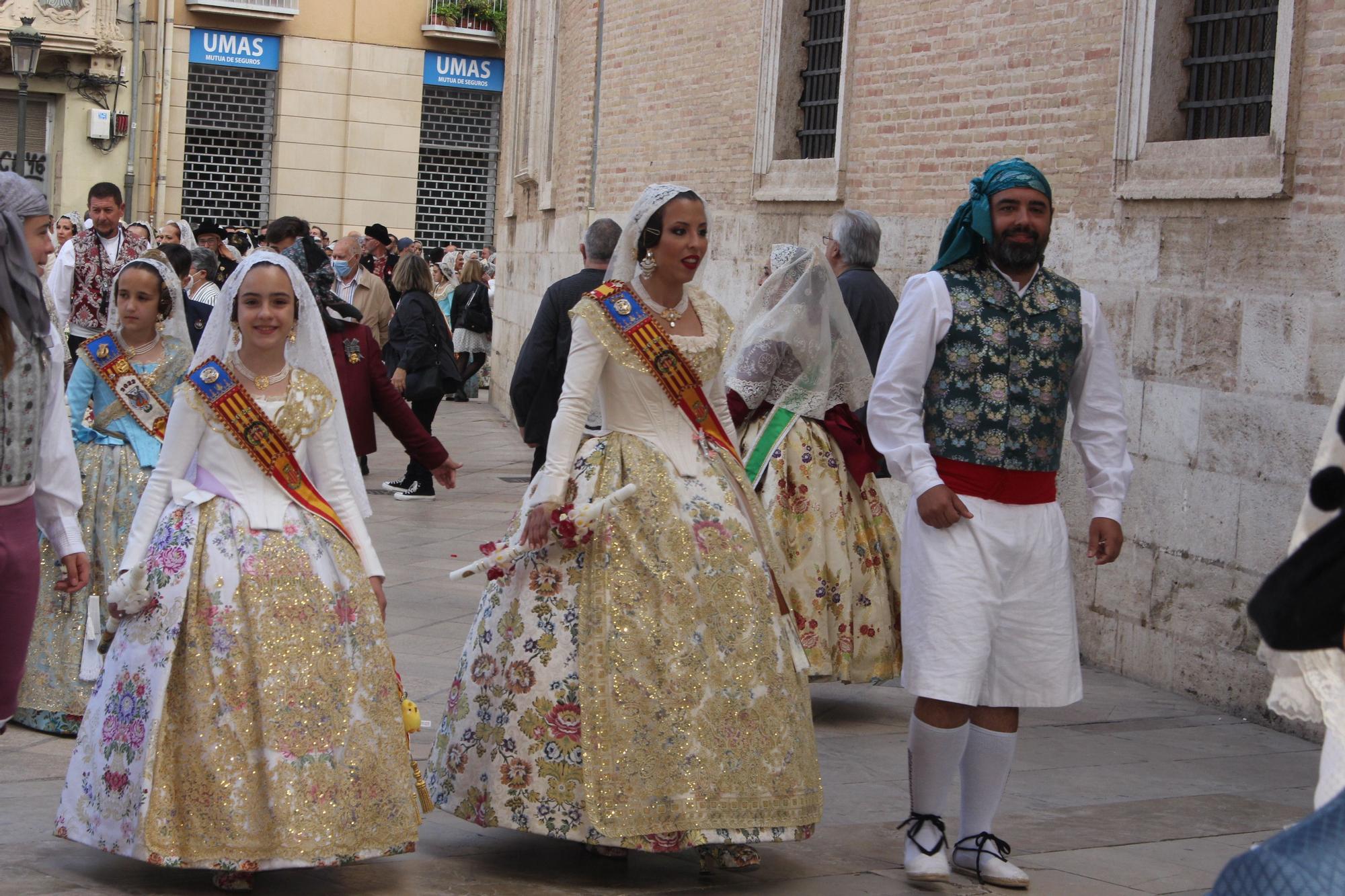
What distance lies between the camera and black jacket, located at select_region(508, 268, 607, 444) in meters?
8.97

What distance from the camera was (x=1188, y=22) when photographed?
347 inches

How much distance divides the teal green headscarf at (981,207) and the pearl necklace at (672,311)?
0.78 meters

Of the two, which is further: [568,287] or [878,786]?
[568,287]

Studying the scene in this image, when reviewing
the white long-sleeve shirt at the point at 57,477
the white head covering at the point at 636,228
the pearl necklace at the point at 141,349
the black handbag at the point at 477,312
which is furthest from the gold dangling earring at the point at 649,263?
the black handbag at the point at 477,312

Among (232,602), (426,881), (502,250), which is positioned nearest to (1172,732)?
(426,881)

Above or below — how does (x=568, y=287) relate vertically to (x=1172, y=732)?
above

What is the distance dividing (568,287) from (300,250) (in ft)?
7.35

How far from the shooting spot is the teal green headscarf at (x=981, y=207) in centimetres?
539

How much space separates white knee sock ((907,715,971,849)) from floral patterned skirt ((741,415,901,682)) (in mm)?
2003

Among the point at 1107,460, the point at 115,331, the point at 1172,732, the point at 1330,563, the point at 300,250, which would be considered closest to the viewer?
the point at 1330,563


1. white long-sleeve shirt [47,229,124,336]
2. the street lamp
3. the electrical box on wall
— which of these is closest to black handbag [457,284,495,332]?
the street lamp

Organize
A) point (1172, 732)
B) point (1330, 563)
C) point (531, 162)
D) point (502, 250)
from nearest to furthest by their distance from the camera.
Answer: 1. point (1330, 563)
2. point (1172, 732)
3. point (531, 162)
4. point (502, 250)

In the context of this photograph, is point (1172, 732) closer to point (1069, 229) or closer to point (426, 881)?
point (1069, 229)

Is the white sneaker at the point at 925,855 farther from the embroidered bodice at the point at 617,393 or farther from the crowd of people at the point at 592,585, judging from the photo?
the embroidered bodice at the point at 617,393
